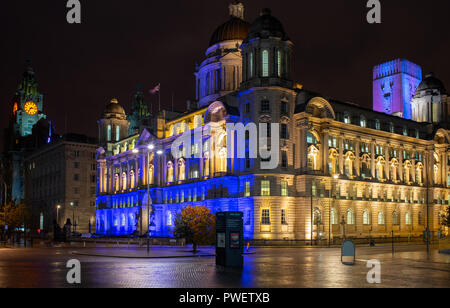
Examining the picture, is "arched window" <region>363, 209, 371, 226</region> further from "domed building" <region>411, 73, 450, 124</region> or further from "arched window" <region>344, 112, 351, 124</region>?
"domed building" <region>411, 73, 450, 124</region>

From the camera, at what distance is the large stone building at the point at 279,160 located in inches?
3088

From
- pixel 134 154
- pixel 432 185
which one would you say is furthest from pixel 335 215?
pixel 134 154

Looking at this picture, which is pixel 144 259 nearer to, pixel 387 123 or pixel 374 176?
pixel 374 176

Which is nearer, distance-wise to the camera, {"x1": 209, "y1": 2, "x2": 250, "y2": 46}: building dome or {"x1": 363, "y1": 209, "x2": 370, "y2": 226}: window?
{"x1": 363, "y1": 209, "x2": 370, "y2": 226}: window

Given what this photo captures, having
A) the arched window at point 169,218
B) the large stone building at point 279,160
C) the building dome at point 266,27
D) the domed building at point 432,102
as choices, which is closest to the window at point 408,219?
the large stone building at point 279,160

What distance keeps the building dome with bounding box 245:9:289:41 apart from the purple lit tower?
6788 cm

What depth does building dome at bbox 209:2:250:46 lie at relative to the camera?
10406 centimetres

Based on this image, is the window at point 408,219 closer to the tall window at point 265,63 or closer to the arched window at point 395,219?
the arched window at point 395,219

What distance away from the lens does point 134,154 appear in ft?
382

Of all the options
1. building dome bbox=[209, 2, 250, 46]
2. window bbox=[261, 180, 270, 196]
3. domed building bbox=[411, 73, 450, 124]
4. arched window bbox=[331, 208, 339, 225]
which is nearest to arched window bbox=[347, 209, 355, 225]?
arched window bbox=[331, 208, 339, 225]

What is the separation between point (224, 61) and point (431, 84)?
4926 cm

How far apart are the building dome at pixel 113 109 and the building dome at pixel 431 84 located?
73637 millimetres

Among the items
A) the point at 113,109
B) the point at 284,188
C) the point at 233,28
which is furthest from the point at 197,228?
the point at 113,109
